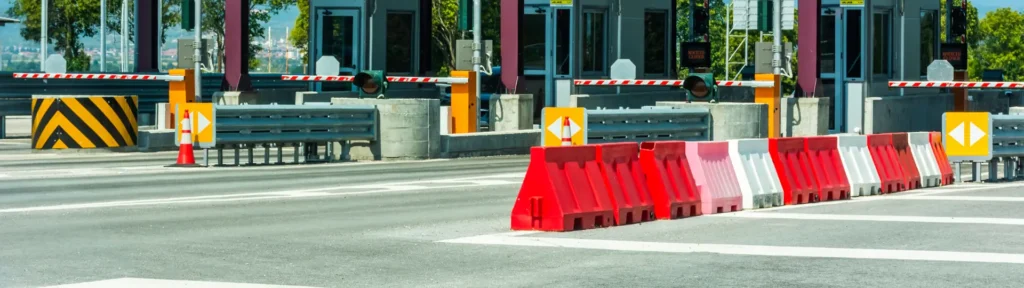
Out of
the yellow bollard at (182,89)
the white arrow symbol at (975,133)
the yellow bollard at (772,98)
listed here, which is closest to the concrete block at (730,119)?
the yellow bollard at (772,98)

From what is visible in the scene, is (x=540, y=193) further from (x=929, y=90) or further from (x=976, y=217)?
(x=929, y=90)

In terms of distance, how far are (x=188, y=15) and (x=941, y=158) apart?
623 inches

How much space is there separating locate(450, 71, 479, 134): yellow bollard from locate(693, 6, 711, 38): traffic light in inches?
239

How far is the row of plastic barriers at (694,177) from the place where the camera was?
1459cm

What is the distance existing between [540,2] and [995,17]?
321 feet

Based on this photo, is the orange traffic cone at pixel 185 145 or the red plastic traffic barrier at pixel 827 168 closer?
the red plastic traffic barrier at pixel 827 168

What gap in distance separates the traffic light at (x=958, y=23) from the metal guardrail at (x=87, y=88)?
1790cm

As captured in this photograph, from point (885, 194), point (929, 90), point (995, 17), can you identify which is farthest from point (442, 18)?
point (885, 194)

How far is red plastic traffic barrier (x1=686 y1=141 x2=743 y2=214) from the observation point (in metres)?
16.8

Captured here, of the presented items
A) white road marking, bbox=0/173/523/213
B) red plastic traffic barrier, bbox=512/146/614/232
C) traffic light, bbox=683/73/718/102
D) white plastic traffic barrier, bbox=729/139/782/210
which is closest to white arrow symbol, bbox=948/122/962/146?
white plastic traffic barrier, bbox=729/139/782/210

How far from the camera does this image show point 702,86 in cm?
3147

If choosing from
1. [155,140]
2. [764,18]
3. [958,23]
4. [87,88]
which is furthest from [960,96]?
[155,140]

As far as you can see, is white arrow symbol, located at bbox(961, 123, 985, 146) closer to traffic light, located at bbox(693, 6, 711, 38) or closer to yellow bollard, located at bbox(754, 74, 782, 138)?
yellow bollard, located at bbox(754, 74, 782, 138)

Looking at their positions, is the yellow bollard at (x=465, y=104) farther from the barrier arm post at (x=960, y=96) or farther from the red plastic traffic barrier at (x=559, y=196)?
the red plastic traffic barrier at (x=559, y=196)
